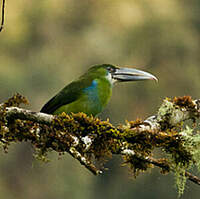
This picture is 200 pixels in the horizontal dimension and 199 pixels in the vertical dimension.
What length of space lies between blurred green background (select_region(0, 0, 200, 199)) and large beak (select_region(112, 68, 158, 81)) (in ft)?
19.5

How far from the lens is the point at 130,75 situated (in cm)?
407

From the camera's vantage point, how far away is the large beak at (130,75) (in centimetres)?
403

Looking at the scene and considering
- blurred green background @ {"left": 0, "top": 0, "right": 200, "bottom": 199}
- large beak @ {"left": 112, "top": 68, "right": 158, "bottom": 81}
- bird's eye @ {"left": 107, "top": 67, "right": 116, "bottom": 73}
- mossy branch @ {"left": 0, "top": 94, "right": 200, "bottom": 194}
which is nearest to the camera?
mossy branch @ {"left": 0, "top": 94, "right": 200, "bottom": 194}

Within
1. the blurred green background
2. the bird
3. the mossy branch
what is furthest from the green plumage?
the blurred green background

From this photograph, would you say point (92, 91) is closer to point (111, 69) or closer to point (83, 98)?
point (83, 98)

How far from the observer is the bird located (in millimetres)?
4035

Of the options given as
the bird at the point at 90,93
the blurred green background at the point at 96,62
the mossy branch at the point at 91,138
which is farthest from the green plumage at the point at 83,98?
the blurred green background at the point at 96,62

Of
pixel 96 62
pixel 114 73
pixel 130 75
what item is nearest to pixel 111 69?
pixel 114 73

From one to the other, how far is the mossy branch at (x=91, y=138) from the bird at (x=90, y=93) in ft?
4.60

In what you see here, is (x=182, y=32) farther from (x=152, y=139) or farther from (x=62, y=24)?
(x=152, y=139)

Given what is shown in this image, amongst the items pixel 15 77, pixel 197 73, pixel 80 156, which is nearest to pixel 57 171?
pixel 15 77

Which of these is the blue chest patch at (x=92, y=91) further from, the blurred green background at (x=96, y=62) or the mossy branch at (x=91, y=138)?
the blurred green background at (x=96, y=62)

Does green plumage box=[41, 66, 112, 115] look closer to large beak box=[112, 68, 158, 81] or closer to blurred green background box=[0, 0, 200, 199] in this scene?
large beak box=[112, 68, 158, 81]

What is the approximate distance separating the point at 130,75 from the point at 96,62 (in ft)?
23.5
